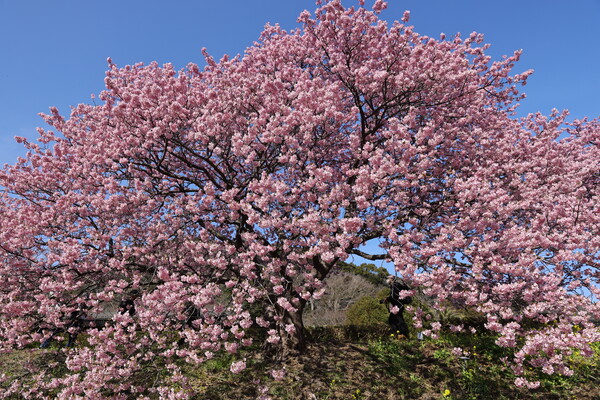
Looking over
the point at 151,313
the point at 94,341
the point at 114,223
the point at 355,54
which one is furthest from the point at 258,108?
the point at 94,341

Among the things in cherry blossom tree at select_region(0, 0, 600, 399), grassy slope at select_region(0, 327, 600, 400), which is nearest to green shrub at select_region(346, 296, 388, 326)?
grassy slope at select_region(0, 327, 600, 400)

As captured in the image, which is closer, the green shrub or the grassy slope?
the grassy slope

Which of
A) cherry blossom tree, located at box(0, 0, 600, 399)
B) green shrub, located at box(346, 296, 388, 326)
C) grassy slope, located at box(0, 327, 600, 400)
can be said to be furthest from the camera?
green shrub, located at box(346, 296, 388, 326)

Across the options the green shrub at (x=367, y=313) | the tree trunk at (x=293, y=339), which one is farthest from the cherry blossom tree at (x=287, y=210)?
the green shrub at (x=367, y=313)

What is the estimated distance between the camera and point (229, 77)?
1084 centimetres

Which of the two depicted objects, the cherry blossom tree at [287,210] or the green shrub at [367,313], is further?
the green shrub at [367,313]

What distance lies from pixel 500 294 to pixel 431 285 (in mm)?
1484

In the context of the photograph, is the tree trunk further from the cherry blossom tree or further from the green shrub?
the green shrub

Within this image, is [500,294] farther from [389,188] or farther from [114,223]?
[114,223]

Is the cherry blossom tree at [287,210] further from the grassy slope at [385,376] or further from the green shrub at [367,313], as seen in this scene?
the green shrub at [367,313]

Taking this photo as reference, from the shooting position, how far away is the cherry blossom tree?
25.2 feet

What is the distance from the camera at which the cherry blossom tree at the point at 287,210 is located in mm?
7668

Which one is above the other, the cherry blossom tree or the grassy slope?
the cherry blossom tree

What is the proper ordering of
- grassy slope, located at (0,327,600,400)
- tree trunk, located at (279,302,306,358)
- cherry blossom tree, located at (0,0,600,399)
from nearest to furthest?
1. cherry blossom tree, located at (0,0,600,399)
2. grassy slope, located at (0,327,600,400)
3. tree trunk, located at (279,302,306,358)
